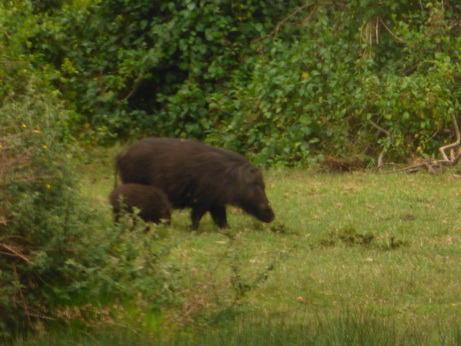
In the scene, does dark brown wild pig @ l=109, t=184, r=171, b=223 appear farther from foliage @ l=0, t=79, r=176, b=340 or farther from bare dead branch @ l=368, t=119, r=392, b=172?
bare dead branch @ l=368, t=119, r=392, b=172

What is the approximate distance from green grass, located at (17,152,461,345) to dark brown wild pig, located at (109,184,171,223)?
274 millimetres

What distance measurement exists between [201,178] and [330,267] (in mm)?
2272

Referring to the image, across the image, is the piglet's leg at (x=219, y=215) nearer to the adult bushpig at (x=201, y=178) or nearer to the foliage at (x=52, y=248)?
the adult bushpig at (x=201, y=178)

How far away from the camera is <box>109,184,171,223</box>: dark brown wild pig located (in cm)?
999

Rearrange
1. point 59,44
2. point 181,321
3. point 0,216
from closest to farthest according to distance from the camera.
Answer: point 0,216
point 181,321
point 59,44

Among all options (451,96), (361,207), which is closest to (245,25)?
(451,96)

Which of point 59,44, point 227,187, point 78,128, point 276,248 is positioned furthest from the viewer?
point 59,44

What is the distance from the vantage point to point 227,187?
1051 cm

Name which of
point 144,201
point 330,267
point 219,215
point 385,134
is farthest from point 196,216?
point 385,134

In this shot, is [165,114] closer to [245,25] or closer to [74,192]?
[245,25]

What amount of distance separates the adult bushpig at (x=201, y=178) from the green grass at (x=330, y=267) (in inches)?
9.7

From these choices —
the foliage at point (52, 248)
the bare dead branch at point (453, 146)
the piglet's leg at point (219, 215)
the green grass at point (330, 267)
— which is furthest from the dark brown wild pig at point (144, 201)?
the bare dead branch at point (453, 146)

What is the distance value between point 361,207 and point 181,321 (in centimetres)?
473

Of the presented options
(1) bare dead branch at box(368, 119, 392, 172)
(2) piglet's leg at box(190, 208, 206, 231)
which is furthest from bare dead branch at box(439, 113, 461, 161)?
(2) piglet's leg at box(190, 208, 206, 231)
